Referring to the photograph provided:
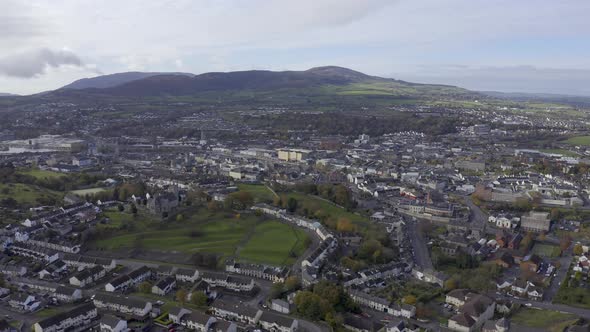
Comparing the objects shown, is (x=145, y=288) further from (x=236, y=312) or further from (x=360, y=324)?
(x=360, y=324)

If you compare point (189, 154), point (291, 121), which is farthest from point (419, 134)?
point (189, 154)

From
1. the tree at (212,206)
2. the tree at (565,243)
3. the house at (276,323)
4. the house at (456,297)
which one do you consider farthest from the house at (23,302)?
the tree at (565,243)

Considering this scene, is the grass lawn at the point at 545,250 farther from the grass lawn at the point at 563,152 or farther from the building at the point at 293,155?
the grass lawn at the point at 563,152

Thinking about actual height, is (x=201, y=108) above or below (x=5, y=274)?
above

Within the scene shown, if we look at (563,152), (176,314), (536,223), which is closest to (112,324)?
(176,314)

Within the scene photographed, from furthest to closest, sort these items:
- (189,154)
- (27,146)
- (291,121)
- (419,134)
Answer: (291,121) → (419,134) → (27,146) → (189,154)

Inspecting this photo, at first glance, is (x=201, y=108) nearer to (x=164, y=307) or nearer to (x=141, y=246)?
(x=141, y=246)
